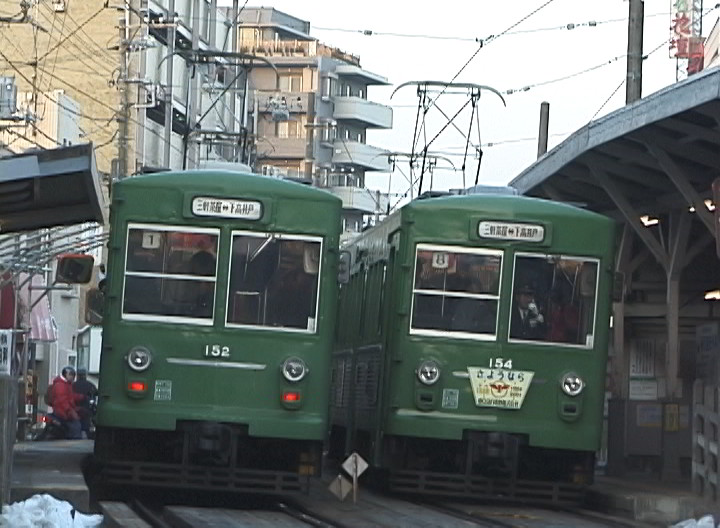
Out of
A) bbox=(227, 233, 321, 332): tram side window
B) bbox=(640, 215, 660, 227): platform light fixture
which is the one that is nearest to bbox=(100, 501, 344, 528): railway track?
bbox=(227, 233, 321, 332): tram side window

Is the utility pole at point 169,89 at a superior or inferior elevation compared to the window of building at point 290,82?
inferior

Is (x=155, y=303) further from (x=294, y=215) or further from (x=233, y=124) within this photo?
(x=233, y=124)

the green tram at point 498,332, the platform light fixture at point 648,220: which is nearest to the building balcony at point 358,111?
the platform light fixture at point 648,220

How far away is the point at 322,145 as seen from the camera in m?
112

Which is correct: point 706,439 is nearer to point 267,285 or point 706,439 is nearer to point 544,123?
point 267,285

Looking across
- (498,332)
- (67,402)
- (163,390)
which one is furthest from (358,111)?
(163,390)

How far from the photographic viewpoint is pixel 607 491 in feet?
66.9

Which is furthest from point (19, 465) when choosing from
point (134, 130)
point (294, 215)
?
point (134, 130)

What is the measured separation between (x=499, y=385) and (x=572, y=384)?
0.70 metres

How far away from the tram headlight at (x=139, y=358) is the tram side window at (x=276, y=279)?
87 cm

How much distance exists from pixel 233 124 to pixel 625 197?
2426 inches

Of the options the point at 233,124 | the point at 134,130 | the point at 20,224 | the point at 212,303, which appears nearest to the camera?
the point at 212,303

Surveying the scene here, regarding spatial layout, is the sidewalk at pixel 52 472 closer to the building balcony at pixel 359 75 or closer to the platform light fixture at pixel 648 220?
the platform light fixture at pixel 648 220

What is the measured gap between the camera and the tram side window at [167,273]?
58.8ft
